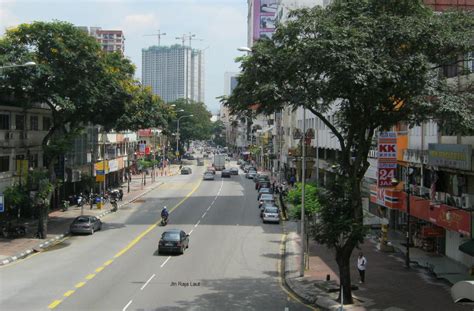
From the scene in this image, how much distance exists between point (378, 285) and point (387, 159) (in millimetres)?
7811

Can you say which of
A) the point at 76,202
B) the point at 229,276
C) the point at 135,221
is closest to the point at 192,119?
the point at 76,202

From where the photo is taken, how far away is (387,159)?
2955cm

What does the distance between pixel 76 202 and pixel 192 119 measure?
84.6 meters

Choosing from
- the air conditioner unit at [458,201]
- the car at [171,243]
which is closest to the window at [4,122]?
the car at [171,243]

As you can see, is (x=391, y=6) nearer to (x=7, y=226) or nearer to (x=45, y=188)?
(x=45, y=188)

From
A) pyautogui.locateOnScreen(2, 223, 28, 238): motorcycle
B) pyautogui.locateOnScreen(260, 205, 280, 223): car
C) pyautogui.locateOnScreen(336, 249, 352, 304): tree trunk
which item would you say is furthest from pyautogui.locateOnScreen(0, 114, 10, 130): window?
pyautogui.locateOnScreen(336, 249, 352, 304): tree trunk

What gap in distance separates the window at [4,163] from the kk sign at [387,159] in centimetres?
2560

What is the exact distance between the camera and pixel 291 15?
21469 mm

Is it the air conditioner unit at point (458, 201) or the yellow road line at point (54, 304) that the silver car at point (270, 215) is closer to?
the air conditioner unit at point (458, 201)

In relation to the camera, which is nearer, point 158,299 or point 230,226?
point 158,299

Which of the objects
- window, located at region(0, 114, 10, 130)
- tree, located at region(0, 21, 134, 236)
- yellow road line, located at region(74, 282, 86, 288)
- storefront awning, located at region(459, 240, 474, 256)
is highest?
tree, located at region(0, 21, 134, 236)

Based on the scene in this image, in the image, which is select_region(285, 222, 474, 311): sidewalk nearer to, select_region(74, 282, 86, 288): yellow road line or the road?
the road

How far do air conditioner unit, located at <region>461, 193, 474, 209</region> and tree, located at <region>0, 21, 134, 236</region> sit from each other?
23.2 metres

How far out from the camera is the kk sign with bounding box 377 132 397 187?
1148 inches
